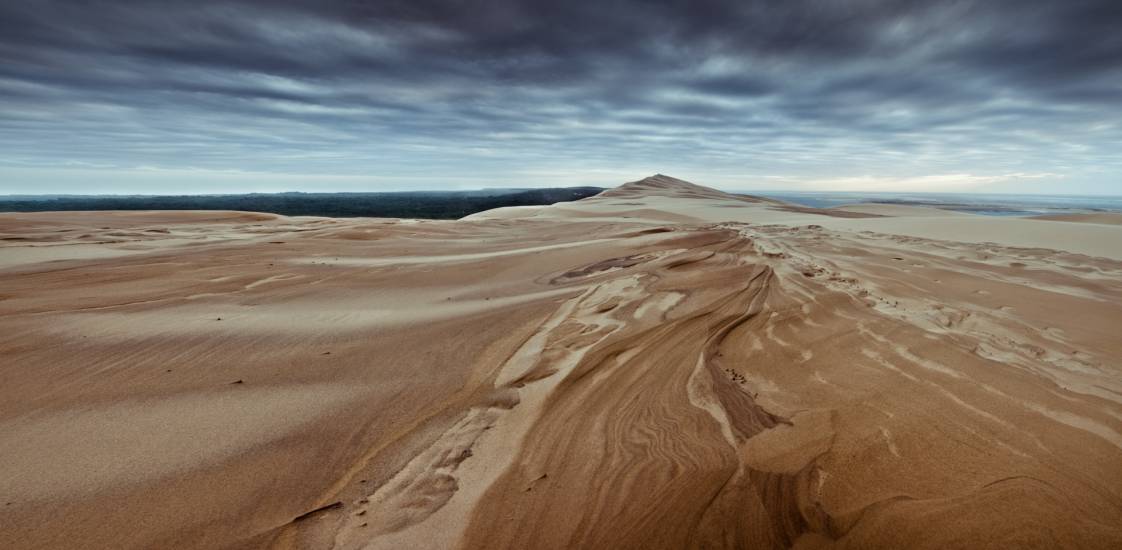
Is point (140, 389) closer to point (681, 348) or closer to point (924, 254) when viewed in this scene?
point (681, 348)

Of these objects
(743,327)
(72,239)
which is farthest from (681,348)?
(72,239)

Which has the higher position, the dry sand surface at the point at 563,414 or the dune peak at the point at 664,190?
the dune peak at the point at 664,190

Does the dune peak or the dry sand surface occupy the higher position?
the dune peak

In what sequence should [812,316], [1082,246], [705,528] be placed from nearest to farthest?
[705,528], [812,316], [1082,246]

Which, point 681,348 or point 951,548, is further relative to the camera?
point 681,348

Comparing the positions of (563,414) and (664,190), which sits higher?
(664,190)

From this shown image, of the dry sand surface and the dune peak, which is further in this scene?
the dune peak

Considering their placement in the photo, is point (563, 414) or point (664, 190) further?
point (664, 190)

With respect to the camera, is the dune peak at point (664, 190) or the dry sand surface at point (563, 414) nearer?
the dry sand surface at point (563, 414)
